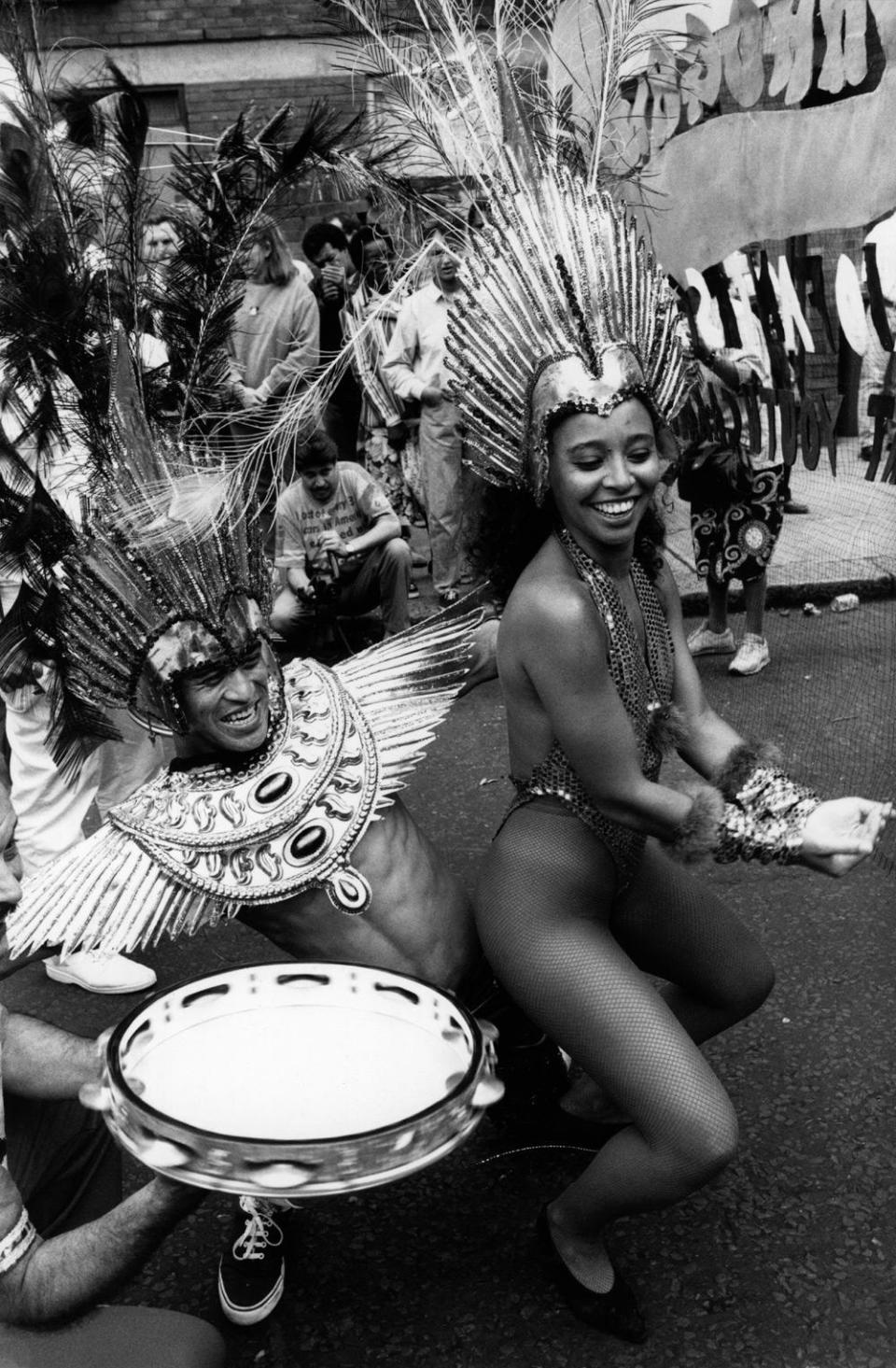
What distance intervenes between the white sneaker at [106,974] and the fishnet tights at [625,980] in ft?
5.30

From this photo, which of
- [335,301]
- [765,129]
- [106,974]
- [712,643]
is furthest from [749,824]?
[335,301]

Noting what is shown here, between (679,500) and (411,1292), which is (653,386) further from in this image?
(679,500)

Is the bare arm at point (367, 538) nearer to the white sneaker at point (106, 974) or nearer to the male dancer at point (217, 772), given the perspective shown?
the white sneaker at point (106, 974)

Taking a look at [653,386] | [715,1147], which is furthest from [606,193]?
[715,1147]

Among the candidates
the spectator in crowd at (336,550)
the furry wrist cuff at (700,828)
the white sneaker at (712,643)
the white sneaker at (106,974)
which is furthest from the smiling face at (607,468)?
the white sneaker at (712,643)

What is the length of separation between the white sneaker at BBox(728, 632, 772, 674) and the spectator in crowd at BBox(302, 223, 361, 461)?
2019 millimetres

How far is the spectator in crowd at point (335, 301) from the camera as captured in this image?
614cm

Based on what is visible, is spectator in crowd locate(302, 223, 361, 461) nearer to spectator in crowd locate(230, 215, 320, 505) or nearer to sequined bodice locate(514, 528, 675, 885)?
spectator in crowd locate(230, 215, 320, 505)

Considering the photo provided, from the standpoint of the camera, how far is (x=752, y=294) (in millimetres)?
3447

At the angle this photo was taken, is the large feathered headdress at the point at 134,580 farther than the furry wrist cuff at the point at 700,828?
Yes

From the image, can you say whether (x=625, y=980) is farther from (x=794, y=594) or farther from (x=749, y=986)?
(x=794, y=594)

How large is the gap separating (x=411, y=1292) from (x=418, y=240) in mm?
2096

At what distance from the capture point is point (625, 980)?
7.37ft

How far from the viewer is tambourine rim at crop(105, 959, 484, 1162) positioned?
1.49 m
